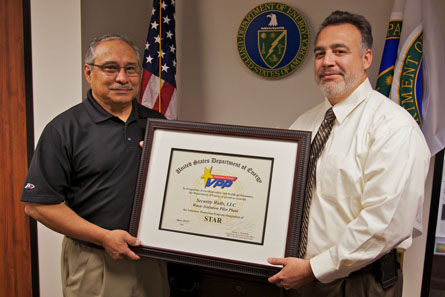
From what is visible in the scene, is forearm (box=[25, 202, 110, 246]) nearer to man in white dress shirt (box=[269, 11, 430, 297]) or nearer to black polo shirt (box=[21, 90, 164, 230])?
black polo shirt (box=[21, 90, 164, 230])

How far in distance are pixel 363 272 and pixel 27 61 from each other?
198cm

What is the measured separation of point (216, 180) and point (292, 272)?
1.34 ft

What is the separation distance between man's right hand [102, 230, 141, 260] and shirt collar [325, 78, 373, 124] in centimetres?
89

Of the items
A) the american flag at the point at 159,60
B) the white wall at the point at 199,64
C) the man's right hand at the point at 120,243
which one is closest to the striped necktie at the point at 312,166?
the man's right hand at the point at 120,243

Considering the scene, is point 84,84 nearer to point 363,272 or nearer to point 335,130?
point 335,130

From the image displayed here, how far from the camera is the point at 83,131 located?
4.56ft

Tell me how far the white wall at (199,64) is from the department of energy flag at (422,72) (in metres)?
0.24

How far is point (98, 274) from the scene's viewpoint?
4.62ft

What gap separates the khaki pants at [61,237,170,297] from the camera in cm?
141

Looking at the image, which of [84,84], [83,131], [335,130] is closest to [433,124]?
[335,130]

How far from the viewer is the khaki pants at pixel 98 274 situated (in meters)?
1.41

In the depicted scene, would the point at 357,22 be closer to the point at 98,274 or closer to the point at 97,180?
the point at 97,180

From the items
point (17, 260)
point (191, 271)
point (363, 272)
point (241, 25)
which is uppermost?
point (241, 25)

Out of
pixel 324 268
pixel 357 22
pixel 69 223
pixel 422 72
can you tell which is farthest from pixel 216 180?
pixel 422 72
